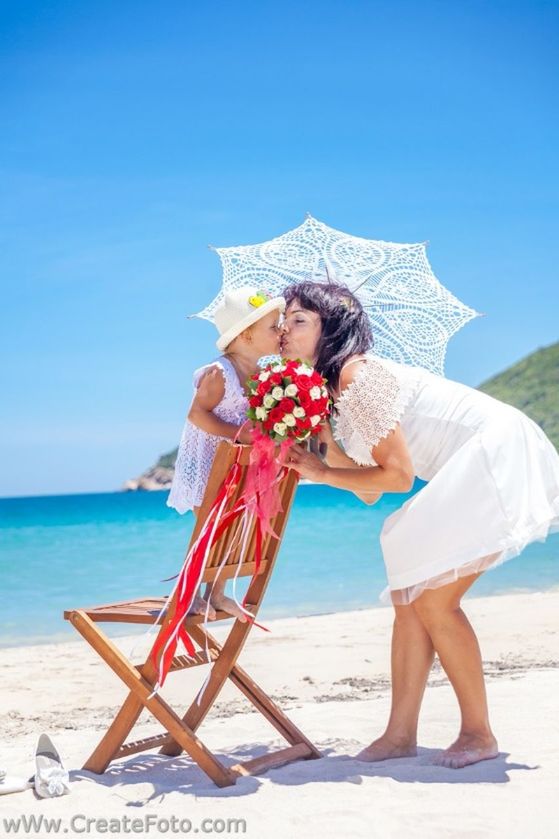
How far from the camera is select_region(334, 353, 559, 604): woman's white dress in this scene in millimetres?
3484

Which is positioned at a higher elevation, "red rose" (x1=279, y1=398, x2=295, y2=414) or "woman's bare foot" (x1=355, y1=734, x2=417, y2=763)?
"red rose" (x1=279, y1=398, x2=295, y2=414)

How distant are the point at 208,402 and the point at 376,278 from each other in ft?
3.13

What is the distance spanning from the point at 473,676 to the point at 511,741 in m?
0.56

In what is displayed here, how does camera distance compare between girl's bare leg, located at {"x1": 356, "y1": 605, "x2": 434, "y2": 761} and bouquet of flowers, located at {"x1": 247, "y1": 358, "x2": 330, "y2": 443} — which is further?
girl's bare leg, located at {"x1": 356, "y1": 605, "x2": 434, "y2": 761}

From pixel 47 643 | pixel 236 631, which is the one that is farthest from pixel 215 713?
pixel 47 643

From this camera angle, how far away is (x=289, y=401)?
3375mm

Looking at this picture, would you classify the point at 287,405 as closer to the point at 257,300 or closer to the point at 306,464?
the point at 306,464

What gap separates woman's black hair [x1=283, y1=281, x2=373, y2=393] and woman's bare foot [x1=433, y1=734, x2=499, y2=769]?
142cm

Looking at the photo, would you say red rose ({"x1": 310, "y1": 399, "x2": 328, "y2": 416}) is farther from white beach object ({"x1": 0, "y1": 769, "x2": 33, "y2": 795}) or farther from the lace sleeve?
white beach object ({"x1": 0, "y1": 769, "x2": 33, "y2": 795})

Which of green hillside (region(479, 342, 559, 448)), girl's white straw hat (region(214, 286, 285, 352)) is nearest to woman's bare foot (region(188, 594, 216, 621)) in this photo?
girl's white straw hat (region(214, 286, 285, 352))

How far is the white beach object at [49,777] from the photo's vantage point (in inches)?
132

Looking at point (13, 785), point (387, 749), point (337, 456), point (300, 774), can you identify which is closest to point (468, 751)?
point (387, 749)

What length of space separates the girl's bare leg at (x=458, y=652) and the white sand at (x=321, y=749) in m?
0.08

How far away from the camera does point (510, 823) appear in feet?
9.62
